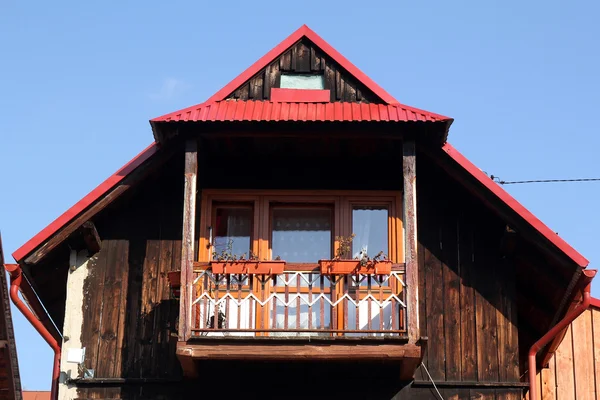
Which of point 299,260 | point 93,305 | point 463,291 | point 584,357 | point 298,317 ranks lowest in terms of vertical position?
point 584,357

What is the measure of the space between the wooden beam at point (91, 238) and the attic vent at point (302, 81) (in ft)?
11.1

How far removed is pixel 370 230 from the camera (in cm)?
1711

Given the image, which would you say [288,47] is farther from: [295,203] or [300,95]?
[295,203]

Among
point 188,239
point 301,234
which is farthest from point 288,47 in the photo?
point 188,239

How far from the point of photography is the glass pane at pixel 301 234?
16984 mm

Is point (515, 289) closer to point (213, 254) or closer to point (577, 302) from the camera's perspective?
point (577, 302)

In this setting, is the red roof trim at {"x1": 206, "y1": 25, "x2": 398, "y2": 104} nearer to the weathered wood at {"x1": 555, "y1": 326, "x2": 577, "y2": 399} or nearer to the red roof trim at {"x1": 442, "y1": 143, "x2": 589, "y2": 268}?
the red roof trim at {"x1": 442, "y1": 143, "x2": 589, "y2": 268}

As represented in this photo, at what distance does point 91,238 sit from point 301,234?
9.76 ft

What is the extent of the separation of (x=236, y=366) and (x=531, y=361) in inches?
157

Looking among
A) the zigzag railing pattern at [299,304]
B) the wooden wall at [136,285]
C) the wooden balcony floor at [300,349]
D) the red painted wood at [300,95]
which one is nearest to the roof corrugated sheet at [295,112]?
the red painted wood at [300,95]

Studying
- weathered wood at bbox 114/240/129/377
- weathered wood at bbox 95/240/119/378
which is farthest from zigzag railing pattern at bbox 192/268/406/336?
weathered wood at bbox 95/240/119/378

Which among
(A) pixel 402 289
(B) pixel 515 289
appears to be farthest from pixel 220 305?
(B) pixel 515 289

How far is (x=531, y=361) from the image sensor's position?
1611 centimetres

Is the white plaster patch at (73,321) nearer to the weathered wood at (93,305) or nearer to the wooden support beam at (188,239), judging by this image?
the weathered wood at (93,305)
